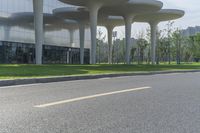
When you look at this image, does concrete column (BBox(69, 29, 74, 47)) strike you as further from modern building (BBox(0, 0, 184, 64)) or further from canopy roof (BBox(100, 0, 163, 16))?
canopy roof (BBox(100, 0, 163, 16))

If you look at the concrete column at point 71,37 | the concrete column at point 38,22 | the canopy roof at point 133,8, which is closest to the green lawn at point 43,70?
the concrete column at point 38,22

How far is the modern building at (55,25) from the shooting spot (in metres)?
48.2

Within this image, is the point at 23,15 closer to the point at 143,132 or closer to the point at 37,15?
the point at 37,15

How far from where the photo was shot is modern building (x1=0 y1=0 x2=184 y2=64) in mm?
48188

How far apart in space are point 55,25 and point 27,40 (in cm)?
932

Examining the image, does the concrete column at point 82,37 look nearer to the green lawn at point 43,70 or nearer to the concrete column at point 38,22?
the concrete column at point 38,22

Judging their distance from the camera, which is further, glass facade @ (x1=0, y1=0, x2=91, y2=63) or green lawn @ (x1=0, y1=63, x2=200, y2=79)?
glass facade @ (x1=0, y1=0, x2=91, y2=63)

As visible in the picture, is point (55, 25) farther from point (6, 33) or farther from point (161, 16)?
point (161, 16)

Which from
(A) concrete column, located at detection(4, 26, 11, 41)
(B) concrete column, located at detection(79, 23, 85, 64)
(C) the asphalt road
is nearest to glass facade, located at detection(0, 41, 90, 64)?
(A) concrete column, located at detection(4, 26, 11, 41)

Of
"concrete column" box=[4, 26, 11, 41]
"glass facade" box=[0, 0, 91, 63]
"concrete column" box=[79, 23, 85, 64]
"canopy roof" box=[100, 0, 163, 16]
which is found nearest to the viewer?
"concrete column" box=[4, 26, 11, 41]

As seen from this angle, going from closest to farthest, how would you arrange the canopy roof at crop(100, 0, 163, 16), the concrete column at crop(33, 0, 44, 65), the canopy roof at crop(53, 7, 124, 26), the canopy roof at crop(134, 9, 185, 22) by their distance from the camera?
the concrete column at crop(33, 0, 44, 65) → the canopy roof at crop(100, 0, 163, 16) → the canopy roof at crop(53, 7, 124, 26) → the canopy roof at crop(134, 9, 185, 22)

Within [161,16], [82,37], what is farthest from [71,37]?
[161,16]

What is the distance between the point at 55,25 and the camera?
62031mm

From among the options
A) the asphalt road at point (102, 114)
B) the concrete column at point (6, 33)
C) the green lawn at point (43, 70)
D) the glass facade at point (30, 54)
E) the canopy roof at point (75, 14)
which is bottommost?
the asphalt road at point (102, 114)
